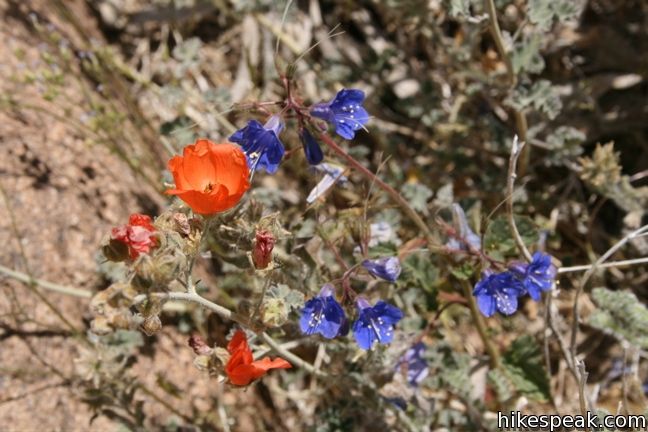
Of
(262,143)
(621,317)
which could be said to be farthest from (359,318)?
(621,317)

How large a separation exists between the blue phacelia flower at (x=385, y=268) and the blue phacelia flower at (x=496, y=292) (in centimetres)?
30

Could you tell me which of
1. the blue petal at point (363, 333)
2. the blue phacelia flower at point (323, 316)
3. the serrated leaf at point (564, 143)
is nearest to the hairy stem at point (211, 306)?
the blue phacelia flower at point (323, 316)

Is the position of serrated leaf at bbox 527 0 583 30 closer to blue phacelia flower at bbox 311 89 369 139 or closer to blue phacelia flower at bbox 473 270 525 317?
blue phacelia flower at bbox 311 89 369 139

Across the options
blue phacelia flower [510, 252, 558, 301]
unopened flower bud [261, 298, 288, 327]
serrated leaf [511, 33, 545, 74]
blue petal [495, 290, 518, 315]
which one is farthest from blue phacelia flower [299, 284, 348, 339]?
serrated leaf [511, 33, 545, 74]

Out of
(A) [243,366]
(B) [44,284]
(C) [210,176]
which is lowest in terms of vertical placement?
(A) [243,366]

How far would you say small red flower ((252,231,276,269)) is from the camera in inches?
87.5

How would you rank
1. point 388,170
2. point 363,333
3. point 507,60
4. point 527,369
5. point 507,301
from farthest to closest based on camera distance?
1. point 388,170
2. point 507,60
3. point 527,369
4. point 507,301
5. point 363,333

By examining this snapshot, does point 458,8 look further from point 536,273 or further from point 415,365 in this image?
point 415,365

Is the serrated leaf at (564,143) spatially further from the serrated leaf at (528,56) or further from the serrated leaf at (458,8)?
the serrated leaf at (458,8)

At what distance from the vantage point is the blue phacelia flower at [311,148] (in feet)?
8.28

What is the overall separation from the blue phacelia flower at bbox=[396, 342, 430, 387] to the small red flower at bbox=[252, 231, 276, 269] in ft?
3.38

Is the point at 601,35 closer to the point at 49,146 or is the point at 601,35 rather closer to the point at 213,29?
the point at 213,29

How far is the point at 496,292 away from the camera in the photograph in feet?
8.59

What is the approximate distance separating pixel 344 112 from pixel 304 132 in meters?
0.15
